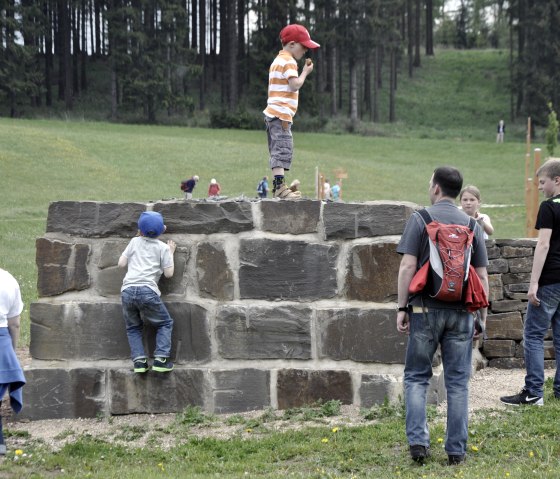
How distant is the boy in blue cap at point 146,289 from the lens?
21.4 feet

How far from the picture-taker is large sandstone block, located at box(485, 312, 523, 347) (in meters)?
8.62

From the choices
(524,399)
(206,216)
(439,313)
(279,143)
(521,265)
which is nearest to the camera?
(439,313)

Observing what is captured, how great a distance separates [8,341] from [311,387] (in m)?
2.25

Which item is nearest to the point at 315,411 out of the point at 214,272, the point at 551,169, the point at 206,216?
the point at 214,272

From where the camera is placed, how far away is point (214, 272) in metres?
6.77

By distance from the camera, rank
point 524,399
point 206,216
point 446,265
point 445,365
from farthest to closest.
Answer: point 206,216
point 524,399
point 445,365
point 446,265

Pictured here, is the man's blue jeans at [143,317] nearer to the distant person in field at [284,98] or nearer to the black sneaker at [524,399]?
the distant person in field at [284,98]

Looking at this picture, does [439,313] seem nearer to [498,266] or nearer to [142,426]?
[142,426]

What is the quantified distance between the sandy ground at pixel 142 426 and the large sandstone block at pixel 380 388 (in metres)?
0.14

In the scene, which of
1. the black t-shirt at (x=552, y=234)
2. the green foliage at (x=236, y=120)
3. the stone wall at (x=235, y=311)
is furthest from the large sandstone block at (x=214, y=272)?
the green foliage at (x=236, y=120)

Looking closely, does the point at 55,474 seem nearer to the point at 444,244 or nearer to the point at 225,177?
the point at 444,244

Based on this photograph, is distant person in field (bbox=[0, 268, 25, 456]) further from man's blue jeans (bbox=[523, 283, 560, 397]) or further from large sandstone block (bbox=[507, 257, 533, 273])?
large sandstone block (bbox=[507, 257, 533, 273])

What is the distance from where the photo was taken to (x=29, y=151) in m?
33.1

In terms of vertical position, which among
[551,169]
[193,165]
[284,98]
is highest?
[284,98]
